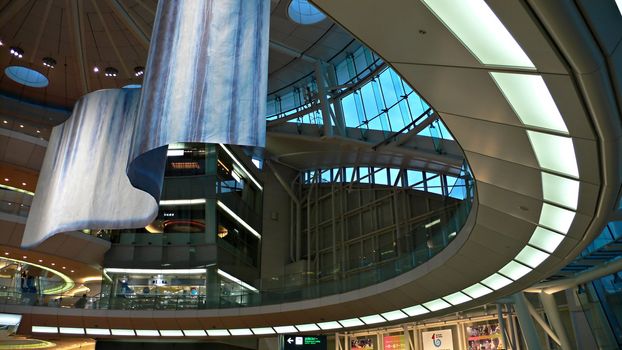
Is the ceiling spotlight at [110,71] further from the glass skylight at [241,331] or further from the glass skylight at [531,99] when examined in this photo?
the glass skylight at [531,99]

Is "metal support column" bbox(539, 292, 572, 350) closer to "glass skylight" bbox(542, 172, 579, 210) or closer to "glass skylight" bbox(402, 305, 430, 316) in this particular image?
"glass skylight" bbox(402, 305, 430, 316)

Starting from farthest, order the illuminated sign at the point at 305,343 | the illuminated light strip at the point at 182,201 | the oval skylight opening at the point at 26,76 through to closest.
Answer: the illuminated light strip at the point at 182,201 → the oval skylight opening at the point at 26,76 → the illuminated sign at the point at 305,343

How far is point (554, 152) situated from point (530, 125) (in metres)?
0.93

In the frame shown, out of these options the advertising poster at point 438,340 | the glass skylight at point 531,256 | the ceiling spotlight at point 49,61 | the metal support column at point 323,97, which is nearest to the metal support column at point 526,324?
the glass skylight at point 531,256

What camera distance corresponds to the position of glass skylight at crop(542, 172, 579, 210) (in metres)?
7.99

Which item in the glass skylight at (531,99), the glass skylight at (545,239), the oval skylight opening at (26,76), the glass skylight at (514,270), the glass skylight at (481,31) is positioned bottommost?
the glass skylight at (514,270)

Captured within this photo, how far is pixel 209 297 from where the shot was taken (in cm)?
2622

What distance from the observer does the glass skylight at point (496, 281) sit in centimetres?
1408

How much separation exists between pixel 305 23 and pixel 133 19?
387 inches

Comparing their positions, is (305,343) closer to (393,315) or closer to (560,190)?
(393,315)

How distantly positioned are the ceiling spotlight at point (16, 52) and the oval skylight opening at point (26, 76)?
121 inches

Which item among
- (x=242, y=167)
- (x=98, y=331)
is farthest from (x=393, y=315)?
(x=242, y=167)

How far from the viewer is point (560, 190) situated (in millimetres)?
8398

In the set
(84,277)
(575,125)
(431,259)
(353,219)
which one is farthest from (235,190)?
(575,125)
